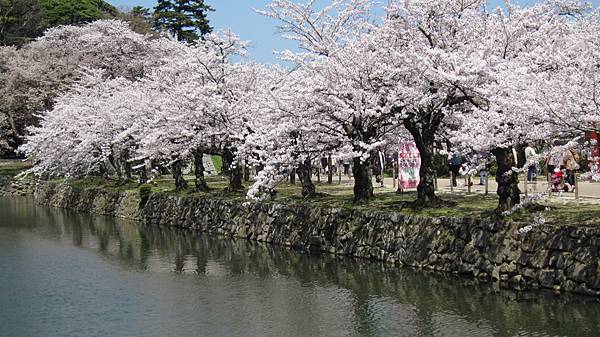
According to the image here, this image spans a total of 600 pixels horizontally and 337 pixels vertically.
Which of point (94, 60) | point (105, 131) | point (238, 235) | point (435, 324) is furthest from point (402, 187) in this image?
point (94, 60)

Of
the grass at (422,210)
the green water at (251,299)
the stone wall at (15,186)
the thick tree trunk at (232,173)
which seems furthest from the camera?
the stone wall at (15,186)

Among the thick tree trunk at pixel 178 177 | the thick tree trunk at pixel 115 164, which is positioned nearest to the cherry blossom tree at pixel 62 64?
the thick tree trunk at pixel 115 164

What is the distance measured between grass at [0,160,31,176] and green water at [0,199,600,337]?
24.7m

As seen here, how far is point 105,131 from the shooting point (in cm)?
2516

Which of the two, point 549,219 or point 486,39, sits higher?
point 486,39

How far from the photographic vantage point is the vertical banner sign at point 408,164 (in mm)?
16266

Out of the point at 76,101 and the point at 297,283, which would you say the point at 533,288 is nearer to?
the point at 297,283

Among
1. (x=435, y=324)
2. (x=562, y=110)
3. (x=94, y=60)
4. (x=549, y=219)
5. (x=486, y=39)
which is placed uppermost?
(x=94, y=60)

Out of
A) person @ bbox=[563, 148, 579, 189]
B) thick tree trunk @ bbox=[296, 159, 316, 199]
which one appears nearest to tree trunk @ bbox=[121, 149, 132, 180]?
thick tree trunk @ bbox=[296, 159, 316, 199]

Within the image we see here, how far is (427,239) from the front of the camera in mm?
12109

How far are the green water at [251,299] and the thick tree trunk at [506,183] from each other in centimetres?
154

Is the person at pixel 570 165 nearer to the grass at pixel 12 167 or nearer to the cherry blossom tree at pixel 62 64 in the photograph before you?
the cherry blossom tree at pixel 62 64

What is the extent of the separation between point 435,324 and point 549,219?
2628 millimetres

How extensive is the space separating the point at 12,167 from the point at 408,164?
31.9 m
